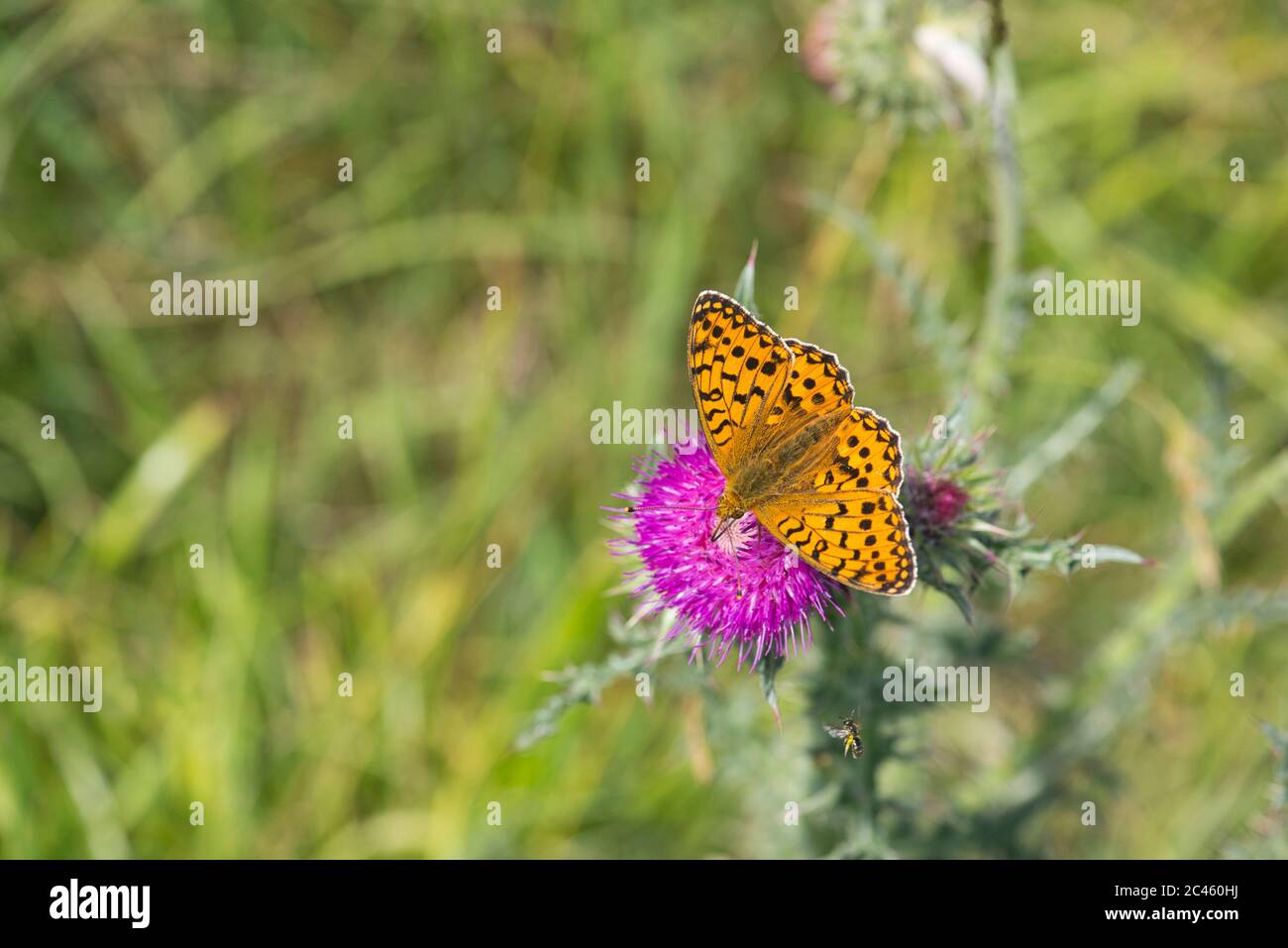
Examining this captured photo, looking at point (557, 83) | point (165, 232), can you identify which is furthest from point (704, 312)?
point (165, 232)

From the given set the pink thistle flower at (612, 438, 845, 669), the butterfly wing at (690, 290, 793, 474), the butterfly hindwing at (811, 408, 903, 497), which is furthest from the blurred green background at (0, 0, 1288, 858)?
the butterfly hindwing at (811, 408, 903, 497)

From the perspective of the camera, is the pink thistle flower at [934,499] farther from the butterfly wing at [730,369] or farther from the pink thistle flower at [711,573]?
the butterfly wing at [730,369]

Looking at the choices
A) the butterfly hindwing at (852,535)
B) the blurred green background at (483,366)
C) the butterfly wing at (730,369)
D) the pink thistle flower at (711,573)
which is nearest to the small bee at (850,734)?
the pink thistle flower at (711,573)

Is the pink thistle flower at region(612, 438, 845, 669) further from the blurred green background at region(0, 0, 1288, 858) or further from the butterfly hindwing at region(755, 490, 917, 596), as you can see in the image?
the blurred green background at region(0, 0, 1288, 858)

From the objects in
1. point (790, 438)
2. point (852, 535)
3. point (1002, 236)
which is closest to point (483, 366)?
point (1002, 236)

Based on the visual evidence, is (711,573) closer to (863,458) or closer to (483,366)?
(863,458)

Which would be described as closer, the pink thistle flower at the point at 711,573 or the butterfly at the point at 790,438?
the butterfly at the point at 790,438
